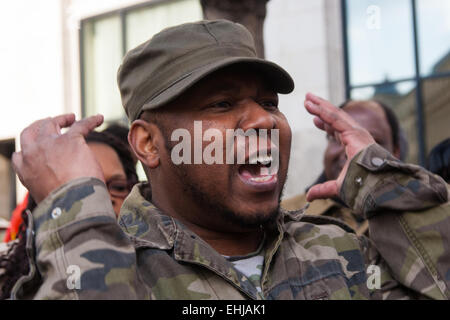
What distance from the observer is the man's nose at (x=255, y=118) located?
74.4 inches

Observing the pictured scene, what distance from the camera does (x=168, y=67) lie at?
1964 millimetres

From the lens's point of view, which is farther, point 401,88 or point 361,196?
point 401,88

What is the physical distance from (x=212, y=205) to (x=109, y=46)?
8.71 metres

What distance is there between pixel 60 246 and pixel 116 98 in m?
8.74

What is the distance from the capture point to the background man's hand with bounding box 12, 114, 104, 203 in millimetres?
1642

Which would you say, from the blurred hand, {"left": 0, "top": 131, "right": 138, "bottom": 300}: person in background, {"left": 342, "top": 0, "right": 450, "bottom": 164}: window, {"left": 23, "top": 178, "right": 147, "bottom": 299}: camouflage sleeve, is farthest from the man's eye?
{"left": 342, "top": 0, "right": 450, "bottom": 164}: window

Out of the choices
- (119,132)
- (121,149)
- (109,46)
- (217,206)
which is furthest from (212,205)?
(109,46)

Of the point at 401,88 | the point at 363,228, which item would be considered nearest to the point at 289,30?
the point at 401,88

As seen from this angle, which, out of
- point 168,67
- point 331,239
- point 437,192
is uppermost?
point 168,67

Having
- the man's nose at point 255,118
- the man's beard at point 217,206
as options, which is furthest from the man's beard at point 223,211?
the man's nose at point 255,118

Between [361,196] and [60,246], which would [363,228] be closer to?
[361,196]

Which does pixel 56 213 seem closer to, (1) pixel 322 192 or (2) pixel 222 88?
(2) pixel 222 88

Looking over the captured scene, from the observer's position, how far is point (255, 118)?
1.90 meters

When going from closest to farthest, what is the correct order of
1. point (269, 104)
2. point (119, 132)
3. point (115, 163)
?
point (269, 104) → point (115, 163) → point (119, 132)
